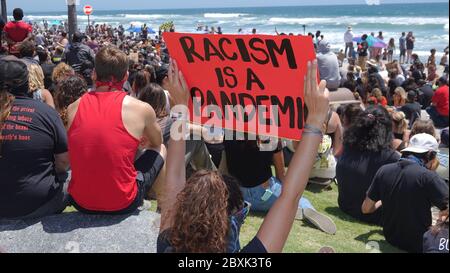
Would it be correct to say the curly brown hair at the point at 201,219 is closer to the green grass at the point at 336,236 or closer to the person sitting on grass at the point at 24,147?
the person sitting on grass at the point at 24,147

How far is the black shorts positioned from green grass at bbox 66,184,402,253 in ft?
1.85

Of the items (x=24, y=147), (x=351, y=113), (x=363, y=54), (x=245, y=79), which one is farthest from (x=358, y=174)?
(x=363, y=54)

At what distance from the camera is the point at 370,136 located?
16.8ft

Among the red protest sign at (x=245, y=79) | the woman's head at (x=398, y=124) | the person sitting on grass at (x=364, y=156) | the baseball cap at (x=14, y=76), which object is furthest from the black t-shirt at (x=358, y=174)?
the baseball cap at (x=14, y=76)

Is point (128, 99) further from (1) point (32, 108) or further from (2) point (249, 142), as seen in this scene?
(2) point (249, 142)

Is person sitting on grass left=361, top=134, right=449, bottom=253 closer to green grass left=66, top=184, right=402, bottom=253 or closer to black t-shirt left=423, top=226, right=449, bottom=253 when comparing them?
green grass left=66, top=184, right=402, bottom=253

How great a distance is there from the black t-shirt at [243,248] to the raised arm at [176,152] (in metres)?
0.15

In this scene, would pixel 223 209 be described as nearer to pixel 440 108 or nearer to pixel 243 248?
pixel 243 248

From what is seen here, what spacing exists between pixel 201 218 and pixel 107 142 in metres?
1.48

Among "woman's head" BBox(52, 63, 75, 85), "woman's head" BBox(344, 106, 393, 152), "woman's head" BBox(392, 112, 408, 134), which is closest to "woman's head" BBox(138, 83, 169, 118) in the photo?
"woman's head" BBox(52, 63, 75, 85)

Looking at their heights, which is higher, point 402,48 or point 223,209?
point 223,209

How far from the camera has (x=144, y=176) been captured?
3.80 metres

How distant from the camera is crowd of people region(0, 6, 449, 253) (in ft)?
7.22
